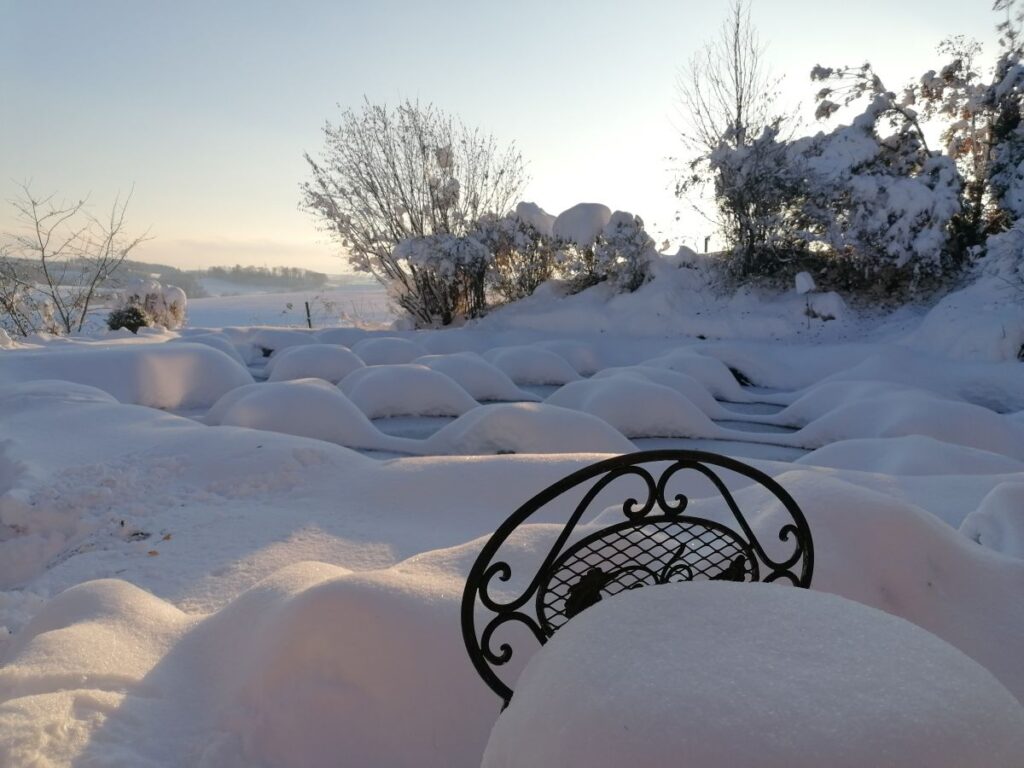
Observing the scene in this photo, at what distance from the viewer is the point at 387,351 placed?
381 inches

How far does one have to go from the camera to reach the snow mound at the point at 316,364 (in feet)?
27.2

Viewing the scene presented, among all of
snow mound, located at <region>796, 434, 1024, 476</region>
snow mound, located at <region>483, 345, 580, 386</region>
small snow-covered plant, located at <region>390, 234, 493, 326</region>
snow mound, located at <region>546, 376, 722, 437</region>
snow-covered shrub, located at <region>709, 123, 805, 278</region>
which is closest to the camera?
snow mound, located at <region>796, 434, 1024, 476</region>

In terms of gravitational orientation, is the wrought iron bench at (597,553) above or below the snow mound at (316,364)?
above

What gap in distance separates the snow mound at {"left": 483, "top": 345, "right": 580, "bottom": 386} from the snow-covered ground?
910mm

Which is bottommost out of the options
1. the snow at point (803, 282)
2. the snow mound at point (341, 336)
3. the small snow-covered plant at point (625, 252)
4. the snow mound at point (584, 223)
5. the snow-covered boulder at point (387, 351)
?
the snow-covered boulder at point (387, 351)

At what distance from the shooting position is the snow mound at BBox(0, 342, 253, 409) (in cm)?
620

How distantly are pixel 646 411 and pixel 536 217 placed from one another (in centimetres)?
853

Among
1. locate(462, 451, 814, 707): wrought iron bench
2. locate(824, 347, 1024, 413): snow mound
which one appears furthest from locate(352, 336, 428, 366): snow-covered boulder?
locate(462, 451, 814, 707): wrought iron bench

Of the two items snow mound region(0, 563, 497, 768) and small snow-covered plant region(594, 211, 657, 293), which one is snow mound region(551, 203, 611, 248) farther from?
snow mound region(0, 563, 497, 768)

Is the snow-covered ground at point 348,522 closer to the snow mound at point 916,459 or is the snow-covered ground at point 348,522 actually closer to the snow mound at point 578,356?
the snow mound at point 916,459

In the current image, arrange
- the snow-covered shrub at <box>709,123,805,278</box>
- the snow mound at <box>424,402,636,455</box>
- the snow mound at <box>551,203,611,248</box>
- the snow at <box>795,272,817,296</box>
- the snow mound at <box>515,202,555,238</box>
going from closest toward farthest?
the snow mound at <box>424,402,636,455</box>
the snow at <box>795,272,817,296</box>
the snow-covered shrub at <box>709,123,805,278</box>
the snow mound at <box>551,203,611,248</box>
the snow mound at <box>515,202,555,238</box>

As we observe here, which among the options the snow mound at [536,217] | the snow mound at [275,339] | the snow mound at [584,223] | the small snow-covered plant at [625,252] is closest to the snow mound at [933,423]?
the small snow-covered plant at [625,252]

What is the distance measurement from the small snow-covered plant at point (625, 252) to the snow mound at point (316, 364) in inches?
225

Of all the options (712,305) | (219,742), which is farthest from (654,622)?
(712,305)
